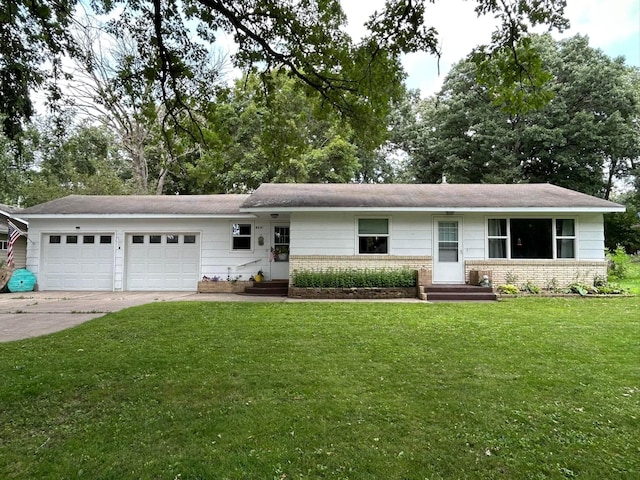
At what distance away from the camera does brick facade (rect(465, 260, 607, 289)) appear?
38.2 ft

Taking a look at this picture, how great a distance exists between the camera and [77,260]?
44.3 feet

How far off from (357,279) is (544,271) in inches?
232

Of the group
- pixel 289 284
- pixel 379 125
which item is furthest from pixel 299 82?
pixel 289 284

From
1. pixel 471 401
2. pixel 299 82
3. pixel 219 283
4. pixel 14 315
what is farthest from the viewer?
pixel 219 283

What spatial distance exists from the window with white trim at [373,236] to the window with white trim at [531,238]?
3.29 m

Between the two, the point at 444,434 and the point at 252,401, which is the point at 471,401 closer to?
the point at 444,434

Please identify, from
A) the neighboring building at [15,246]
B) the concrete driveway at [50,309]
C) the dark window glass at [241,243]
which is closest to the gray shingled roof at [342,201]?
the dark window glass at [241,243]

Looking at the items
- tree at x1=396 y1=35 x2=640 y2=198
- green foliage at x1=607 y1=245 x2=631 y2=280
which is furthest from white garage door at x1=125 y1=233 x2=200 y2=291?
tree at x1=396 y1=35 x2=640 y2=198

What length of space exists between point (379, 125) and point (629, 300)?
8.54 meters

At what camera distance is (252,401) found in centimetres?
363

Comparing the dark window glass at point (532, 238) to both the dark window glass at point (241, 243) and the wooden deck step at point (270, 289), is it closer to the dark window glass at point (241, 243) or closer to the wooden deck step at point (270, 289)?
the wooden deck step at point (270, 289)

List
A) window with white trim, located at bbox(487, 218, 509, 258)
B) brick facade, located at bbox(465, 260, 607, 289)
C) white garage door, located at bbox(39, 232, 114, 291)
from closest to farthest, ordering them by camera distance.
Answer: brick facade, located at bbox(465, 260, 607, 289), window with white trim, located at bbox(487, 218, 509, 258), white garage door, located at bbox(39, 232, 114, 291)

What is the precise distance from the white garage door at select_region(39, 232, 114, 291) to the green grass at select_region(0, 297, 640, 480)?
26.2 feet

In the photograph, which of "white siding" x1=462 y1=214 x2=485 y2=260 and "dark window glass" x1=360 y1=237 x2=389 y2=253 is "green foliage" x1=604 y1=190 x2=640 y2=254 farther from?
"dark window glass" x1=360 y1=237 x2=389 y2=253
